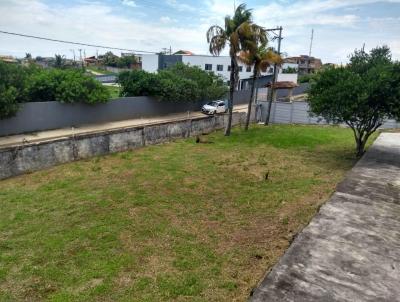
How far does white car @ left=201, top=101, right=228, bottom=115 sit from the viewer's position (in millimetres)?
30062

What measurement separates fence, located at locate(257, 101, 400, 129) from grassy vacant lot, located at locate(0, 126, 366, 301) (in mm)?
11524

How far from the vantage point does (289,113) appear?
85.9 feet

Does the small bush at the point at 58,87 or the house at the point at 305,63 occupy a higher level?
the house at the point at 305,63

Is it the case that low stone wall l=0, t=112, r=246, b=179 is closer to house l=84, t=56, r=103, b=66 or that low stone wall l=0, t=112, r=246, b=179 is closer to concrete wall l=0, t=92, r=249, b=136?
concrete wall l=0, t=92, r=249, b=136

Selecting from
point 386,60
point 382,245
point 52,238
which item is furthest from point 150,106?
point 382,245

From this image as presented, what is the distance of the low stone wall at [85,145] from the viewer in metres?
11.7

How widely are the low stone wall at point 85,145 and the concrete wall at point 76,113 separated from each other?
285 inches

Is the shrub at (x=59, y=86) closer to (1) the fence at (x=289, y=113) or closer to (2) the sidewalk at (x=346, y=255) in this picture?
(1) the fence at (x=289, y=113)

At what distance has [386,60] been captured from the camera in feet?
45.0

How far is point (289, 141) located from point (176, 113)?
1400 cm

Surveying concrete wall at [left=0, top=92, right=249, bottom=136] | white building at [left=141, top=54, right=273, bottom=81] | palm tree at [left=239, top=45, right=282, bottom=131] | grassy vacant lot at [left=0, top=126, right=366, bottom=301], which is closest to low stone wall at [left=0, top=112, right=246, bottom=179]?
grassy vacant lot at [left=0, top=126, right=366, bottom=301]

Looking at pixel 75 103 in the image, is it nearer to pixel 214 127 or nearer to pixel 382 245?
pixel 214 127

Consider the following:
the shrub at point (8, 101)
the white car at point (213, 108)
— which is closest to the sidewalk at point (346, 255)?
the shrub at point (8, 101)

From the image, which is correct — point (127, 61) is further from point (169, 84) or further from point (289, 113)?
point (289, 113)
